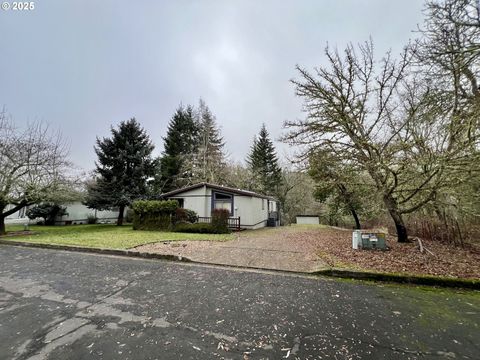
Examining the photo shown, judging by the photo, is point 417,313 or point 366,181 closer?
point 417,313

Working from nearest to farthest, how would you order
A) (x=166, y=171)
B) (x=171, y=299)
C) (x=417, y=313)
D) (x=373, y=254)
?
(x=417, y=313) → (x=171, y=299) → (x=373, y=254) → (x=166, y=171)

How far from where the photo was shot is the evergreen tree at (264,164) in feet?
90.5

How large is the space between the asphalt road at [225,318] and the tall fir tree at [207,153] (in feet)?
64.2

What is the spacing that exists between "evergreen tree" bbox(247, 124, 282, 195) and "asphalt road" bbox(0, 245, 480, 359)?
22.6m

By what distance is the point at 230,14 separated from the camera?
11234 millimetres

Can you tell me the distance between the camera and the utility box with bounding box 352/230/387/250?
7.56m

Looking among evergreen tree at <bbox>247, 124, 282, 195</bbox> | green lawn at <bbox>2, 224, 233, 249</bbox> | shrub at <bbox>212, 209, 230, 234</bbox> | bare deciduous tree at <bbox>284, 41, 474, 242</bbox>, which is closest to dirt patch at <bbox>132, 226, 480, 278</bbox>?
green lawn at <bbox>2, 224, 233, 249</bbox>

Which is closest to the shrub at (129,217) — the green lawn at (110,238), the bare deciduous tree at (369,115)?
the green lawn at (110,238)

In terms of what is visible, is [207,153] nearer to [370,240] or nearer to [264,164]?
[264,164]

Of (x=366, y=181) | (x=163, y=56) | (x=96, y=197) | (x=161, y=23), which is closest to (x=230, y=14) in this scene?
(x=161, y=23)

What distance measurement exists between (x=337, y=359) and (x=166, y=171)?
82.0 feet

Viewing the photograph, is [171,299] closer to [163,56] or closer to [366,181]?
[366,181]

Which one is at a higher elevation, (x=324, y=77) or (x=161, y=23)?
(x=161, y=23)

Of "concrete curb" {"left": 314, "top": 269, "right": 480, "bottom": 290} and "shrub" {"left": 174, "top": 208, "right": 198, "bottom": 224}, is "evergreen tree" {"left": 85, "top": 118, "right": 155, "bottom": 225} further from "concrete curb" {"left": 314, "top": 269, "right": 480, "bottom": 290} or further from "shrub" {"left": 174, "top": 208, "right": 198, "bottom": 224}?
"concrete curb" {"left": 314, "top": 269, "right": 480, "bottom": 290}
